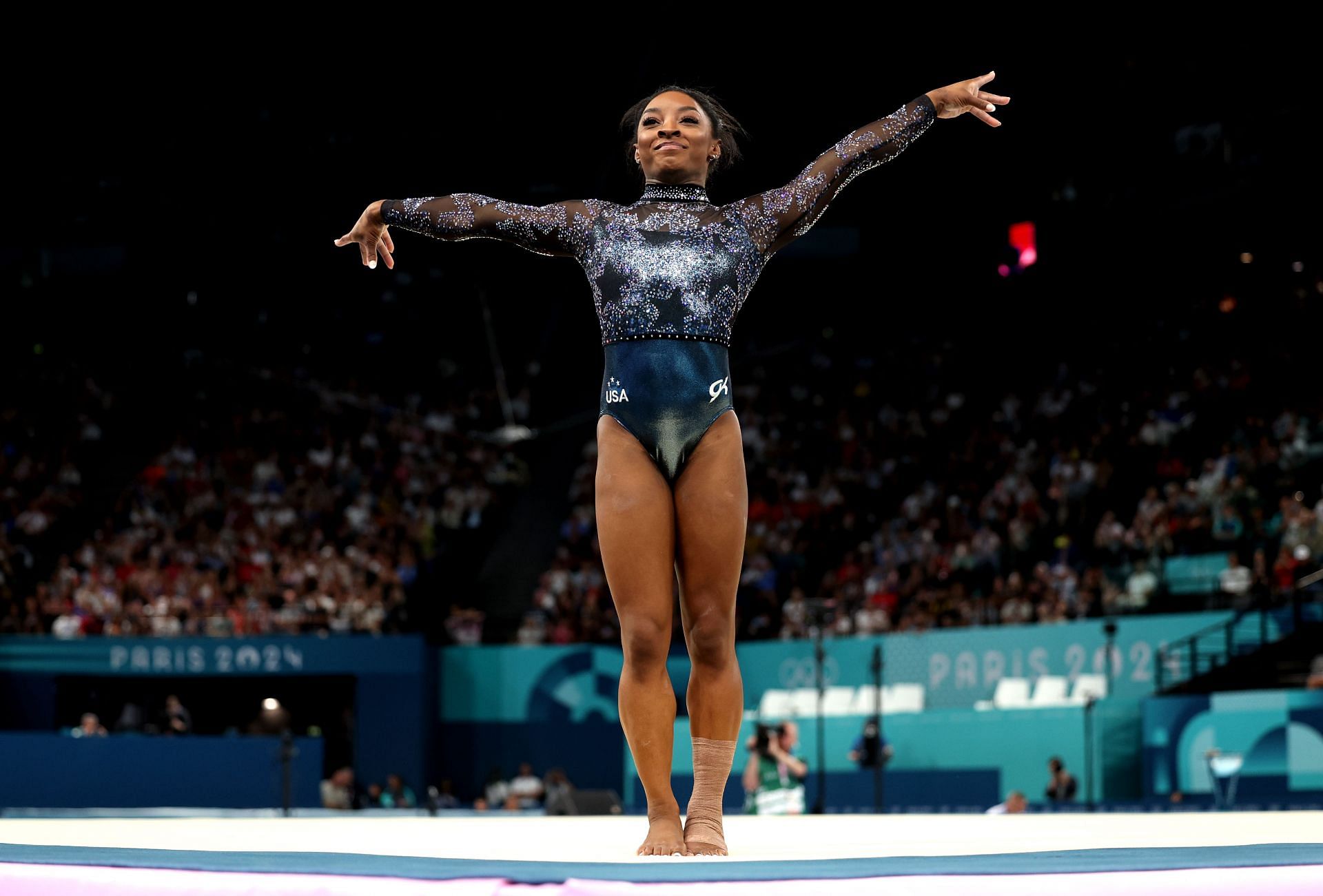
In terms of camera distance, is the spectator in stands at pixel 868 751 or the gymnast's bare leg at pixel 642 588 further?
the spectator in stands at pixel 868 751

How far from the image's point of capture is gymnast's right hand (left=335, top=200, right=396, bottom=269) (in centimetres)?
402

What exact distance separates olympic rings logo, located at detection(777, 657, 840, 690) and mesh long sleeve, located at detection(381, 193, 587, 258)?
14794 mm

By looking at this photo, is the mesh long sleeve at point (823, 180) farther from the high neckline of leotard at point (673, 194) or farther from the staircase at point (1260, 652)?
the staircase at point (1260, 652)

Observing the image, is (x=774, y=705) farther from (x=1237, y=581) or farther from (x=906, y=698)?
(x=1237, y=581)

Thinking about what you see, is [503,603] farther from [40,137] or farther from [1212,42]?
[1212,42]

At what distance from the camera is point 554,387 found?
2614cm

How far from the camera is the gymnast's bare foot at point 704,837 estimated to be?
10.7ft

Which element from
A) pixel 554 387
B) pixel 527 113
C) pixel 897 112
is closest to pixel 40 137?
pixel 527 113

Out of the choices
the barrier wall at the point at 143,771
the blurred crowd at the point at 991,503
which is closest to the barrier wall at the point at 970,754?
the blurred crowd at the point at 991,503

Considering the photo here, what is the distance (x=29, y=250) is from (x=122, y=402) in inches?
117

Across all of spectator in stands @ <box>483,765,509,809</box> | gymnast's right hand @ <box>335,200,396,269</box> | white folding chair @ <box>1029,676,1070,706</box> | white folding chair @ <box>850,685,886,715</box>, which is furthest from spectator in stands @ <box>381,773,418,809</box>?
gymnast's right hand @ <box>335,200,396,269</box>

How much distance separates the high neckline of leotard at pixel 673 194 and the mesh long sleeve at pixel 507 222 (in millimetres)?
180

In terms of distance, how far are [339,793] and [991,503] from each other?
8811mm

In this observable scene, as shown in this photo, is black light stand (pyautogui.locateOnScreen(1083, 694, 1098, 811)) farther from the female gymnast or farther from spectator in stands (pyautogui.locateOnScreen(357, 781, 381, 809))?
the female gymnast
